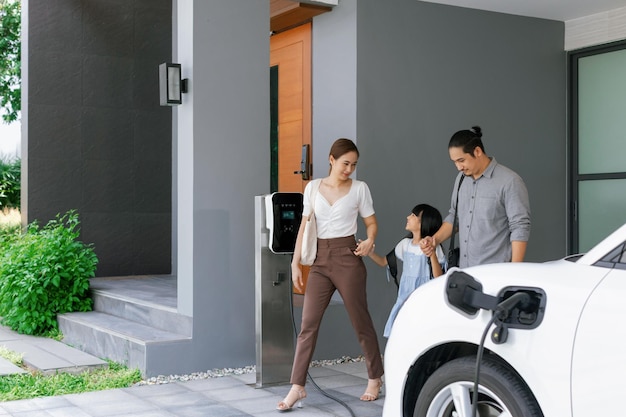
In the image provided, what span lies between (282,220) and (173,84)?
1.50 meters

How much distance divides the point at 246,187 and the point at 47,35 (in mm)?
4343

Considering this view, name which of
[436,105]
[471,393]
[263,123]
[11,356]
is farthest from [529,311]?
[11,356]

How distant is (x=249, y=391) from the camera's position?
5.69 metres

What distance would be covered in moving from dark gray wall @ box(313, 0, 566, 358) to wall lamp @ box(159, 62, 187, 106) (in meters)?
1.50

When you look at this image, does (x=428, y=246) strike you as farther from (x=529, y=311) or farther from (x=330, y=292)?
(x=529, y=311)

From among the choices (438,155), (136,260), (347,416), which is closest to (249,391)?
(347,416)

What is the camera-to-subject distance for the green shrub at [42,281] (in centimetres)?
773

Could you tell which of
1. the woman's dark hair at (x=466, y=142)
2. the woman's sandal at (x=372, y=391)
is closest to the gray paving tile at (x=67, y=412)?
the woman's sandal at (x=372, y=391)

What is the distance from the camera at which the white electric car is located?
2.51m

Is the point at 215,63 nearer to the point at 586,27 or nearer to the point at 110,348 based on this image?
the point at 110,348

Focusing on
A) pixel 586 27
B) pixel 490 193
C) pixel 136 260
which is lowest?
pixel 136 260

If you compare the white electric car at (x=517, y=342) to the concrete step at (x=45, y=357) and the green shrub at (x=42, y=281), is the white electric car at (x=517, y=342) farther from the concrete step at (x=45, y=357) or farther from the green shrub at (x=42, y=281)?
the green shrub at (x=42, y=281)

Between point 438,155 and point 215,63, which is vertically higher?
point 215,63

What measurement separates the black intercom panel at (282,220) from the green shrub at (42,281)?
2960mm
